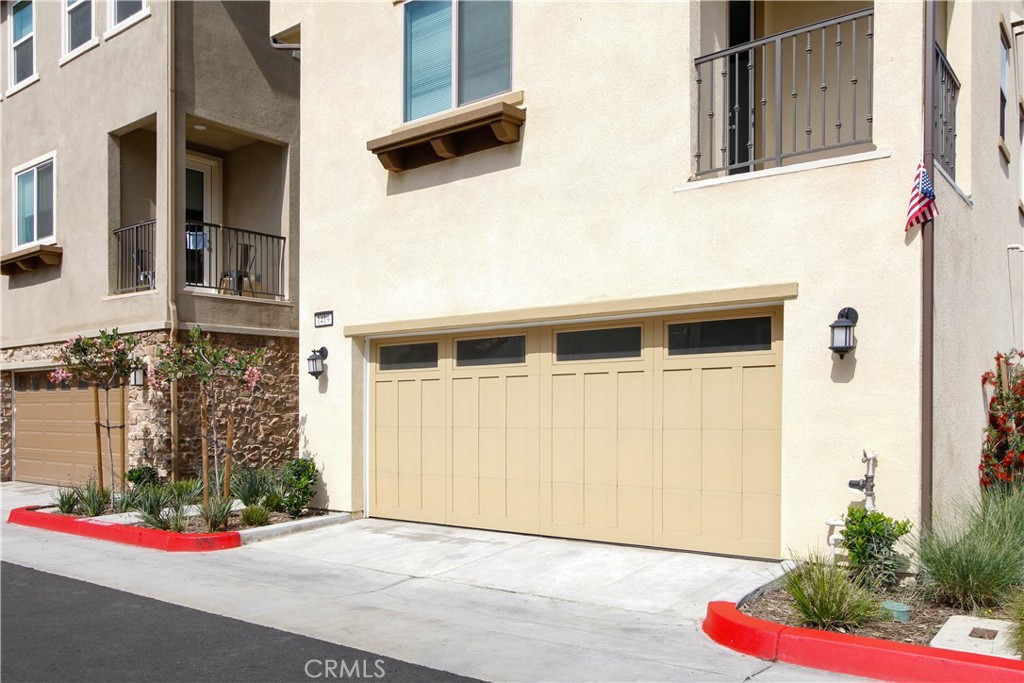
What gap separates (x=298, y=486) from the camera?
1134 centimetres

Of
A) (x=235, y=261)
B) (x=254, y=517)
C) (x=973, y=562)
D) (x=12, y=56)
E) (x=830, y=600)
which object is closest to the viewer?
(x=830, y=600)

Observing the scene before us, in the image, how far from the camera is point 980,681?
5160 millimetres

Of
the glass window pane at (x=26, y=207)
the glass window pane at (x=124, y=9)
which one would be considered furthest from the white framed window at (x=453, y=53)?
the glass window pane at (x=26, y=207)

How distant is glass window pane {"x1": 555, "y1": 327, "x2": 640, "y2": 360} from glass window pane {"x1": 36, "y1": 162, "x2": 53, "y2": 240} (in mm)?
11115

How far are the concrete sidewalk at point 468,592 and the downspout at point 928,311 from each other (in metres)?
1.52

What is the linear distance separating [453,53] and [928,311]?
620 cm

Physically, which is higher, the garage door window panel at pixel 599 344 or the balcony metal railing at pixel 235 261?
the balcony metal railing at pixel 235 261

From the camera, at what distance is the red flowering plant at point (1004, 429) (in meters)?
9.00

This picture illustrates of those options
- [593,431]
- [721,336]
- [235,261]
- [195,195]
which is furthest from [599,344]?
[195,195]

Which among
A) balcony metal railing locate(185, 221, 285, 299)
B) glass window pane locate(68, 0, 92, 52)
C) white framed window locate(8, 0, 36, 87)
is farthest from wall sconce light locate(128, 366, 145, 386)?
white framed window locate(8, 0, 36, 87)

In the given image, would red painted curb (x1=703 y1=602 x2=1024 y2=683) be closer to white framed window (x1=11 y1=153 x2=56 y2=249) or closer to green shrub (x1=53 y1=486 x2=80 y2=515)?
green shrub (x1=53 y1=486 x2=80 y2=515)

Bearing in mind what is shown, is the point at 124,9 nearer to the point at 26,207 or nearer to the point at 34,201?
the point at 34,201

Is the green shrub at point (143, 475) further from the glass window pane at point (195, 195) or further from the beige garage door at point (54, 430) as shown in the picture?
the glass window pane at point (195, 195)

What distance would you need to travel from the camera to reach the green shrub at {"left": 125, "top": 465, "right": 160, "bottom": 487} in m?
12.9
